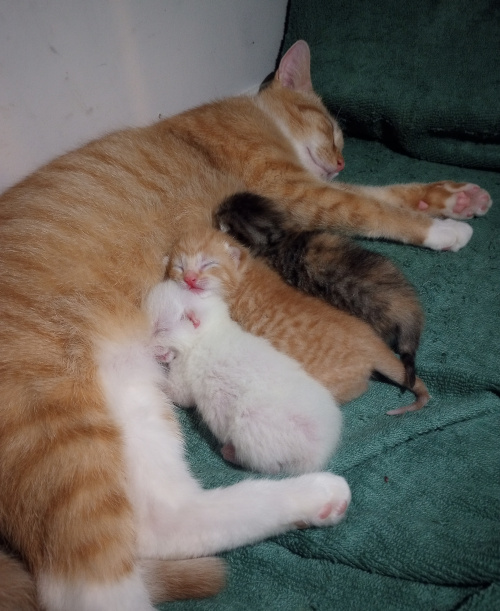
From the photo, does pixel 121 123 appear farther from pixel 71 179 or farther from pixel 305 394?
pixel 305 394

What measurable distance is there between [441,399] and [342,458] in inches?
11.5

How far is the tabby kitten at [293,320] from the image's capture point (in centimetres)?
111

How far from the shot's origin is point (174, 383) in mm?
1187

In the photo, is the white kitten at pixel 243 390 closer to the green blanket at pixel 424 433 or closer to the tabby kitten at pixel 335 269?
the green blanket at pixel 424 433

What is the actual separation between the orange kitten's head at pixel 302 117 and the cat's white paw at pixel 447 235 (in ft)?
1.63

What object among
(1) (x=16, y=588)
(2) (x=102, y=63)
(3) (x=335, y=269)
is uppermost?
(2) (x=102, y=63)

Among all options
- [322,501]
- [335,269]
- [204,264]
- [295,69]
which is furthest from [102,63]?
[322,501]

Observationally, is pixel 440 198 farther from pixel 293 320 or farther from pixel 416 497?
pixel 416 497

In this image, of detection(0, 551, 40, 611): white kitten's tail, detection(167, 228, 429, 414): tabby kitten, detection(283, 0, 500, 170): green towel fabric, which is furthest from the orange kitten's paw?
detection(0, 551, 40, 611): white kitten's tail

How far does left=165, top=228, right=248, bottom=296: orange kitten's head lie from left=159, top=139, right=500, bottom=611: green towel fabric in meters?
0.34

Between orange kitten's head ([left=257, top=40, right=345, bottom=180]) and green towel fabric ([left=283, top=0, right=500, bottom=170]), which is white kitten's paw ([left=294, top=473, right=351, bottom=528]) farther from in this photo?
green towel fabric ([left=283, top=0, right=500, bottom=170])

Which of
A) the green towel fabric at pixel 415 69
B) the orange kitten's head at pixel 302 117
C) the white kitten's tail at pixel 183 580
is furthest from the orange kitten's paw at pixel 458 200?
the white kitten's tail at pixel 183 580

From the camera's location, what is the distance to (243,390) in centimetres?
105

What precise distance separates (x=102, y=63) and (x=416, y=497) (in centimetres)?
139
